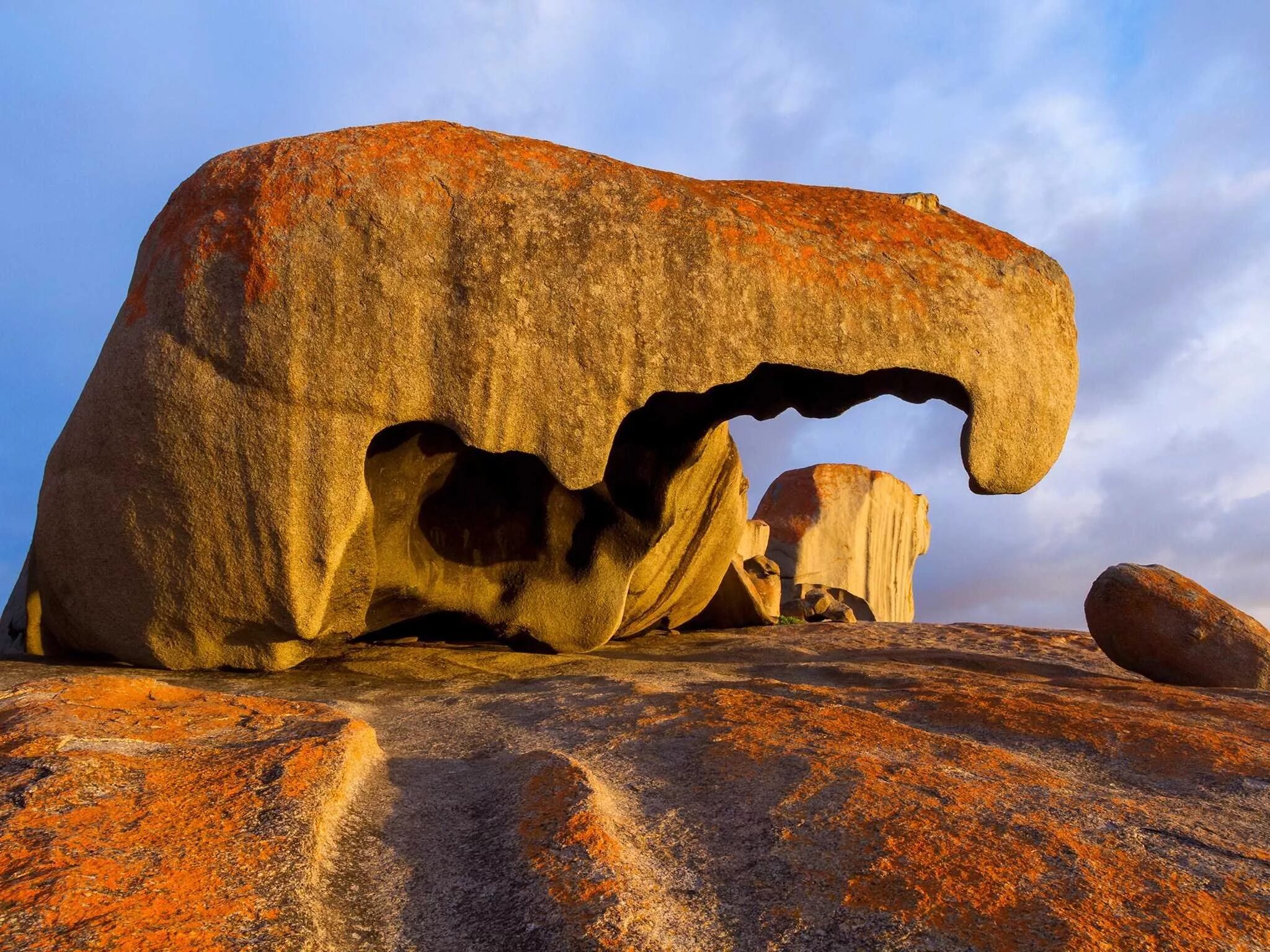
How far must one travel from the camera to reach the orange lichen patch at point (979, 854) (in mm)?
1458

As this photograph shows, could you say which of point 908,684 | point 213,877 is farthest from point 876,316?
point 213,877

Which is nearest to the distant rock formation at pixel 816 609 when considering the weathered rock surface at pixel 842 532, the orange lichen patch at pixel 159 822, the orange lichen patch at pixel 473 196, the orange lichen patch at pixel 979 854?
the weathered rock surface at pixel 842 532

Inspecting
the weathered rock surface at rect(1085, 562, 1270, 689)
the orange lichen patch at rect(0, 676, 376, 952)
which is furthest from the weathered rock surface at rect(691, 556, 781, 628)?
the orange lichen patch at rect(0, 676, 376, 952)

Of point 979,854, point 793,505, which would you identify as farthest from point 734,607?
point 793,505

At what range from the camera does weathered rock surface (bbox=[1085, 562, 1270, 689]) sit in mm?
Answer: 4699

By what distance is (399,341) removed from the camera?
147 inches

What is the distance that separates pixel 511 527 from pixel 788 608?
6653 millimetres

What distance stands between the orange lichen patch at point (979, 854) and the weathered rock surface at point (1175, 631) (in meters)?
2.84

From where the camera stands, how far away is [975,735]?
9.29 ft

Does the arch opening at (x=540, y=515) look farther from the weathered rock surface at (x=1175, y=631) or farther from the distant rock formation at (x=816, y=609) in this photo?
the distant rock formation at (x=816, y=609)

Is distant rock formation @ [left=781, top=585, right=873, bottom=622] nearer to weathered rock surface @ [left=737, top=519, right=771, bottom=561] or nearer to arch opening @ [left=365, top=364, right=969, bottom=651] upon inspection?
weathered rock surface @ [left=737, top=519, right=771, bottom=561]

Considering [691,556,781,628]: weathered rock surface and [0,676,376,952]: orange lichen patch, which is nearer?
[0,676,376,952]: orange lichen patch

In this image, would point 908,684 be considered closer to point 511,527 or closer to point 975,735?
point 975,735

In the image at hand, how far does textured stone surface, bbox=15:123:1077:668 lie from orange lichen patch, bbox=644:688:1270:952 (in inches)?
75.7
